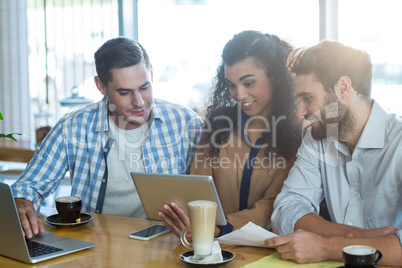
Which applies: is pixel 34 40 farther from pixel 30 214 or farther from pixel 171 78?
pixel 30 214

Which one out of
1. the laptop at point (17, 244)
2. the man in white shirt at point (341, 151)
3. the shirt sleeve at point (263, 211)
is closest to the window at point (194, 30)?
the shirt sleeve at point (263, 211)

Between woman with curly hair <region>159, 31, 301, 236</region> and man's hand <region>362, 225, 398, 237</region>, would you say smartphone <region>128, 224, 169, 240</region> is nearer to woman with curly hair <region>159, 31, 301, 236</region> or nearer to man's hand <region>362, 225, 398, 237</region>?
woman with curly hair <region>159, 31, 301, 236</region>

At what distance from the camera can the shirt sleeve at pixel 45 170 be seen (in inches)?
77.2

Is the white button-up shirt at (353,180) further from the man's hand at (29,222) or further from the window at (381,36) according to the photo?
the window at (381,36)

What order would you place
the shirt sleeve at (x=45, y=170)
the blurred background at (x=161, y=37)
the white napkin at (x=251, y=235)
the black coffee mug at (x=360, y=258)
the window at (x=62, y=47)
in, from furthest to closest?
the window at (x=62, y=47) < the blurred background at (x=161, y=37) < the shirt sleeve at (x=45, y=170) < the white napkin at (x=251, y=235) < the black coffee mug at (x=360, y=258)

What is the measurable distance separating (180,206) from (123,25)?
3271mm

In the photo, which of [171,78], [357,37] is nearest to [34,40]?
[171,78]

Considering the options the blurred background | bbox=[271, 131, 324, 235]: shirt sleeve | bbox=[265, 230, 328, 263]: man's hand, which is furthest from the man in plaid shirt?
the blurred background

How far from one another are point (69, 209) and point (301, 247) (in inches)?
31.7

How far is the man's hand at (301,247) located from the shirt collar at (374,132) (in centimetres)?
47

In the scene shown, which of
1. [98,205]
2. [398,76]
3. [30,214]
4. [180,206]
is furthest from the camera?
[398,76]

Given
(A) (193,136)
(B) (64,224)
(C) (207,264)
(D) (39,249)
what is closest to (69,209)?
(B) (64,224)

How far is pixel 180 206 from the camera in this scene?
5.00 ft

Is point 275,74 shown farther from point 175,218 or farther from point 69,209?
point 69,209
